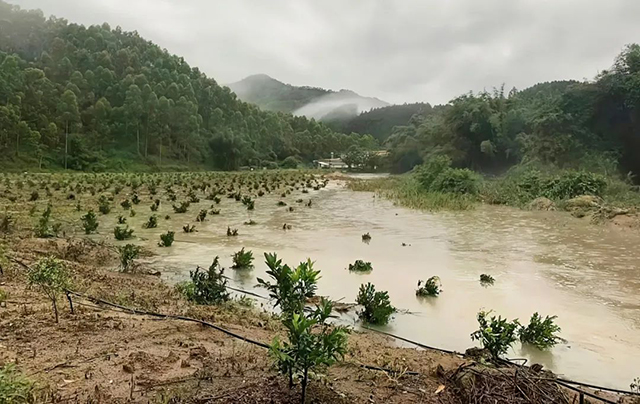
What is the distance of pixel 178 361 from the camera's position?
3.51 m

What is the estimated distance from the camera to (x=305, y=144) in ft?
257

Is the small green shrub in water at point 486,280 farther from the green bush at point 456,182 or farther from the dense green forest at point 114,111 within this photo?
the dense green forest at point 114,111

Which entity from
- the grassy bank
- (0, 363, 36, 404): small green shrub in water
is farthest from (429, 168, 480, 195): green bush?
(0, 363, 36, 404): small green shrub in water

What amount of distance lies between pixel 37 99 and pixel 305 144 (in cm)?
4175

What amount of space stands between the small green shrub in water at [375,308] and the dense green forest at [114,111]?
41637 mm

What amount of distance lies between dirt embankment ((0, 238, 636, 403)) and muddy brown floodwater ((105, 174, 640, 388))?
1.37 meters

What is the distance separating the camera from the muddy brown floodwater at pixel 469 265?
505cm

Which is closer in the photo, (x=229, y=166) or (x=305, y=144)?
(x=229, y=166)

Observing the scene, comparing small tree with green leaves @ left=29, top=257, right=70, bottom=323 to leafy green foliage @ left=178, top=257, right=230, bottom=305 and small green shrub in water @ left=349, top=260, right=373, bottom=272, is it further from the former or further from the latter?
small green shrub in water @ left=349, top=260, right=373, bottom=272

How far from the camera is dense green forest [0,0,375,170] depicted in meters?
A: 44.0

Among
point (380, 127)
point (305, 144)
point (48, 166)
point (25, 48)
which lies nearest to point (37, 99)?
point (48, 166)

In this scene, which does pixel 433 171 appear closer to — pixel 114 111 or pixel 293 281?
pixel 293 281

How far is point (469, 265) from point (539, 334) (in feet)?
12.5

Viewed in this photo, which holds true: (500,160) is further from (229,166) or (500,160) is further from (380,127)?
(380,127)
